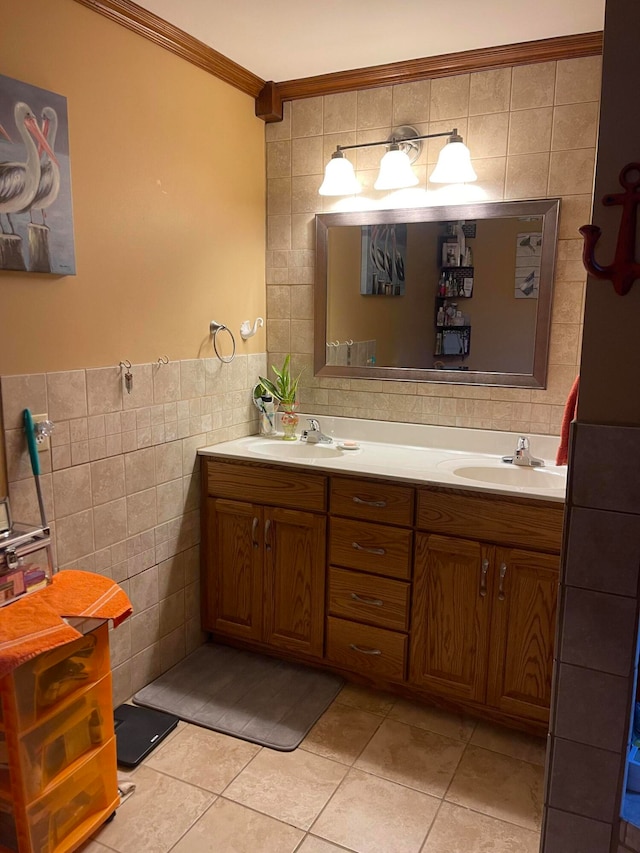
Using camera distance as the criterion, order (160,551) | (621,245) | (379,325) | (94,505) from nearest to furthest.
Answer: (621,245) < (94,505) < (160,551) < (379,325)

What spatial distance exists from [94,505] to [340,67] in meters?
1.99

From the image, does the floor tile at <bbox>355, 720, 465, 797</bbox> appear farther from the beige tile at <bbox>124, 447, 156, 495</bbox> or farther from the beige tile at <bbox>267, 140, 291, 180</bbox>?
the beige tile at <bbox>267, 140, 291, 180</bbox>

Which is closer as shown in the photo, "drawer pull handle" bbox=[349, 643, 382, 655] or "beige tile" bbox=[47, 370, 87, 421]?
"beige tile" bbox=[47, 370, 87, 421]

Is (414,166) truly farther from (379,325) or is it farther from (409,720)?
(409,720)

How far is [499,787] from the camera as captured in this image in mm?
2006

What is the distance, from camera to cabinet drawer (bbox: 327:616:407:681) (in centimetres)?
237

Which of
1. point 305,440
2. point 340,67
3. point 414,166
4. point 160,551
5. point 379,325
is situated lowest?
point 160,551

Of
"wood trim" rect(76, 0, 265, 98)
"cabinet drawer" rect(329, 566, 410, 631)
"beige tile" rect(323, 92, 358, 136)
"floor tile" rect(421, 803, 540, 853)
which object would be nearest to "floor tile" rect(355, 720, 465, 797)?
"floor tile" rect(421, 803, 540, 853)

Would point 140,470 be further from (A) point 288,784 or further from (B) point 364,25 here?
(B) point 364,25

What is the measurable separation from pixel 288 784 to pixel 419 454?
4.27ft

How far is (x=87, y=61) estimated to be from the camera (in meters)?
2.00

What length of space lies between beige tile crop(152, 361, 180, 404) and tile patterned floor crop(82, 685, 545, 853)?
1.20m

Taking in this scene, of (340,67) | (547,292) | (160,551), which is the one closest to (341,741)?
(160,551)

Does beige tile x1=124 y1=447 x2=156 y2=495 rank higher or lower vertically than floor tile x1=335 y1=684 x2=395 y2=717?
higher
